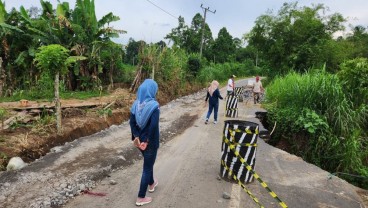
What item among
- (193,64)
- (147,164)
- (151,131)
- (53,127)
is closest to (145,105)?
(151,131)

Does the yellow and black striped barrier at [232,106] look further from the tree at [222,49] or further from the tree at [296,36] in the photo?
the tree at [222,49]

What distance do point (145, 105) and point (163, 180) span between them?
202cm

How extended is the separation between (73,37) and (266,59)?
18.6 metres

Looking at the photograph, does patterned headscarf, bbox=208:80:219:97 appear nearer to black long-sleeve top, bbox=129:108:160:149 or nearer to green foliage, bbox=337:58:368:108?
green foliage, bbox=337:58:368:108

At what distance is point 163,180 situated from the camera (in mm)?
6082

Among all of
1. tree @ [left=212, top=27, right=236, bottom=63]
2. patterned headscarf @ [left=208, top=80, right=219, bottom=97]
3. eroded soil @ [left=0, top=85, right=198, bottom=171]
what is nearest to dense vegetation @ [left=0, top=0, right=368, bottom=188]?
eroded soil @ [left=0, top=85, right=198, bottom=171]

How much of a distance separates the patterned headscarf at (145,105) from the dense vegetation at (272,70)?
4715 mm

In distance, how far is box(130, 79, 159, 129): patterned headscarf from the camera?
464 centimetres

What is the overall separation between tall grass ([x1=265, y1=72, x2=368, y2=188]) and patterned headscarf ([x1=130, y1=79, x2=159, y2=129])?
6.24 metres

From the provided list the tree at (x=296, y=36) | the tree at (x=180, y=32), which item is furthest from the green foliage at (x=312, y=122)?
the tree at (x=180, y=32)

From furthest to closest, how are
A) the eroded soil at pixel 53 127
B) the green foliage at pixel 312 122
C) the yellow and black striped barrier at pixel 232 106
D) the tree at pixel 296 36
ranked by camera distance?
the tree at pixel 296 36
the yellow and black striped barrier at pixel 232 106
the green foliage at pixel 312 122
the eroded soil at pixel 53 127

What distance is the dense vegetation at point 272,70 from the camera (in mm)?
9680

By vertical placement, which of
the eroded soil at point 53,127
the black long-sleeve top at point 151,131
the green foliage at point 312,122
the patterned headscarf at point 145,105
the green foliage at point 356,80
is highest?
the green foliage at point 356,80

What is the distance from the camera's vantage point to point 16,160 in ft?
21.0
